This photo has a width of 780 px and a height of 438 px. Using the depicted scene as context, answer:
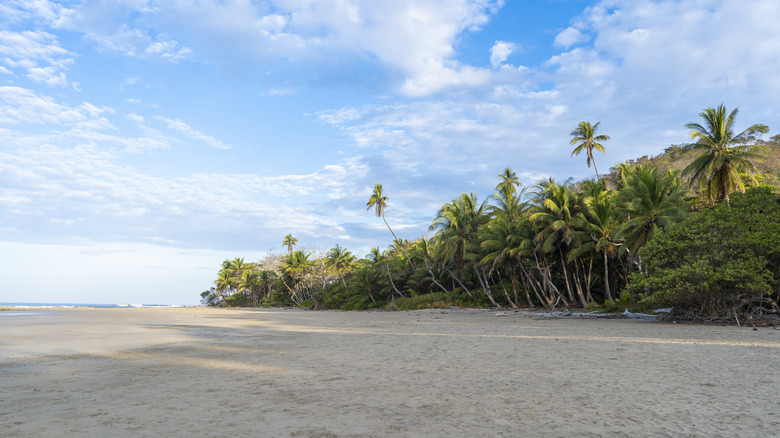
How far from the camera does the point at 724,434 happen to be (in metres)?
4.34

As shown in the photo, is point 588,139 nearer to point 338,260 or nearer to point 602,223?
point 602,223

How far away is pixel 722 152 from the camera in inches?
933

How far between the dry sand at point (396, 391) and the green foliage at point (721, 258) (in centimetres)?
732

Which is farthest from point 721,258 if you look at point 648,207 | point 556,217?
point 556,217

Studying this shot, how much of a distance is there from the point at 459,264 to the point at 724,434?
34.3 metres

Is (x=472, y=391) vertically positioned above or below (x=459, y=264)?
below

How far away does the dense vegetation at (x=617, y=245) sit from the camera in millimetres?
18625

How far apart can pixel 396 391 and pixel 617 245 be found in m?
24.1

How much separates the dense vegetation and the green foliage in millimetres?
50

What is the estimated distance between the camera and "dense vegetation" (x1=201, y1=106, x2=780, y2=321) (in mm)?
18625

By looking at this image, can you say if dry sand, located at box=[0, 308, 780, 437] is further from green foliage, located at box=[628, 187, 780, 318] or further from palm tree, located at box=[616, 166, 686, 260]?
palm tree, located at box=[616, 166, 686, 260]

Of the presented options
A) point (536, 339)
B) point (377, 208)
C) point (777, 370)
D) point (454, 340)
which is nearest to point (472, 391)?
point (777, 370)

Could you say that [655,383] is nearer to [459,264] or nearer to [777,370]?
[777,370]

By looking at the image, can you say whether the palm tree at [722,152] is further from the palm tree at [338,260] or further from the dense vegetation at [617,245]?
the palm tree at [338,260]
